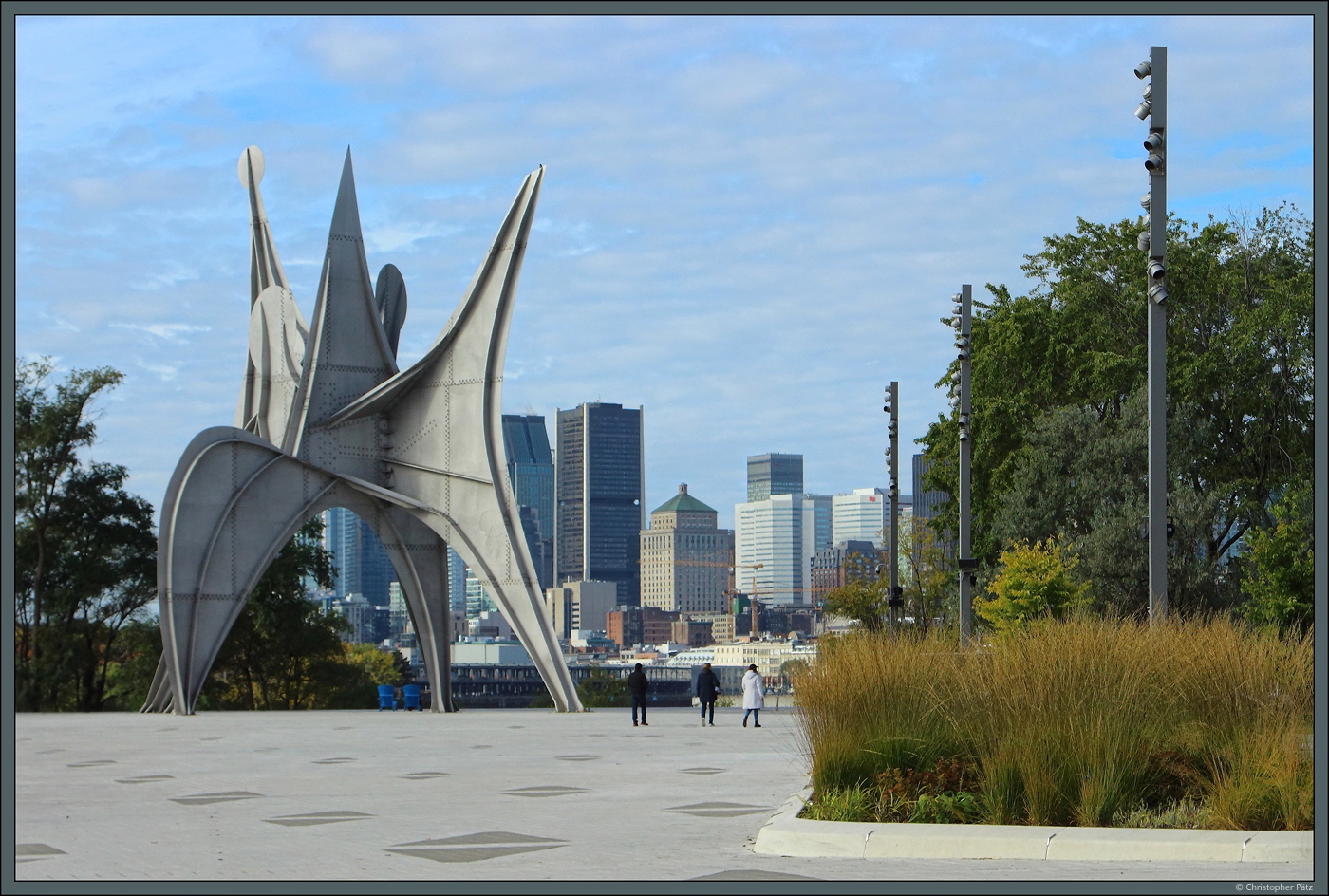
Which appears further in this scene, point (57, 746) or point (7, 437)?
point (57, 746)

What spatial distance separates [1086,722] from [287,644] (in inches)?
1704

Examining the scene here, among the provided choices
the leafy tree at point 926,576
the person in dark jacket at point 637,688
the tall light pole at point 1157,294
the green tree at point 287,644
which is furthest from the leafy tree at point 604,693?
the tall light pole at point 1157,294

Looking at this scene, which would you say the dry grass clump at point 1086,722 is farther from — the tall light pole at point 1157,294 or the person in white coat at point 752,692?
the person in white coat at point 752,692

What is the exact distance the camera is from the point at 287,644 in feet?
166

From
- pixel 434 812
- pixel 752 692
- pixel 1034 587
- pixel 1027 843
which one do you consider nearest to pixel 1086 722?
pixel 1027 843

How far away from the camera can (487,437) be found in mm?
32406

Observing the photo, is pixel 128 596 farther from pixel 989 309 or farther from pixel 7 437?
pixel 7 437

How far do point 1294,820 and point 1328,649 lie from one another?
9.31ft

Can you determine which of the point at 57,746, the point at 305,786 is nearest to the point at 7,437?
the point at 305,786

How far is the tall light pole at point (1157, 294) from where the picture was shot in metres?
15.5

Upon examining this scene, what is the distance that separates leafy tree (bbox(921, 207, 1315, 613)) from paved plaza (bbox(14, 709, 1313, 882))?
19.6m

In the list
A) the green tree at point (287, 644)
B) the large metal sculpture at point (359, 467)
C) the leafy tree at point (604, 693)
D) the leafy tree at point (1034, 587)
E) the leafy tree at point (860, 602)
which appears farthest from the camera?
the leafy tree at point (604, 693)

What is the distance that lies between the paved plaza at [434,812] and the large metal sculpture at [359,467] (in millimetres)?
7104

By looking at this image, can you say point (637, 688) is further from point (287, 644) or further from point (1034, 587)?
point (287, 644)
